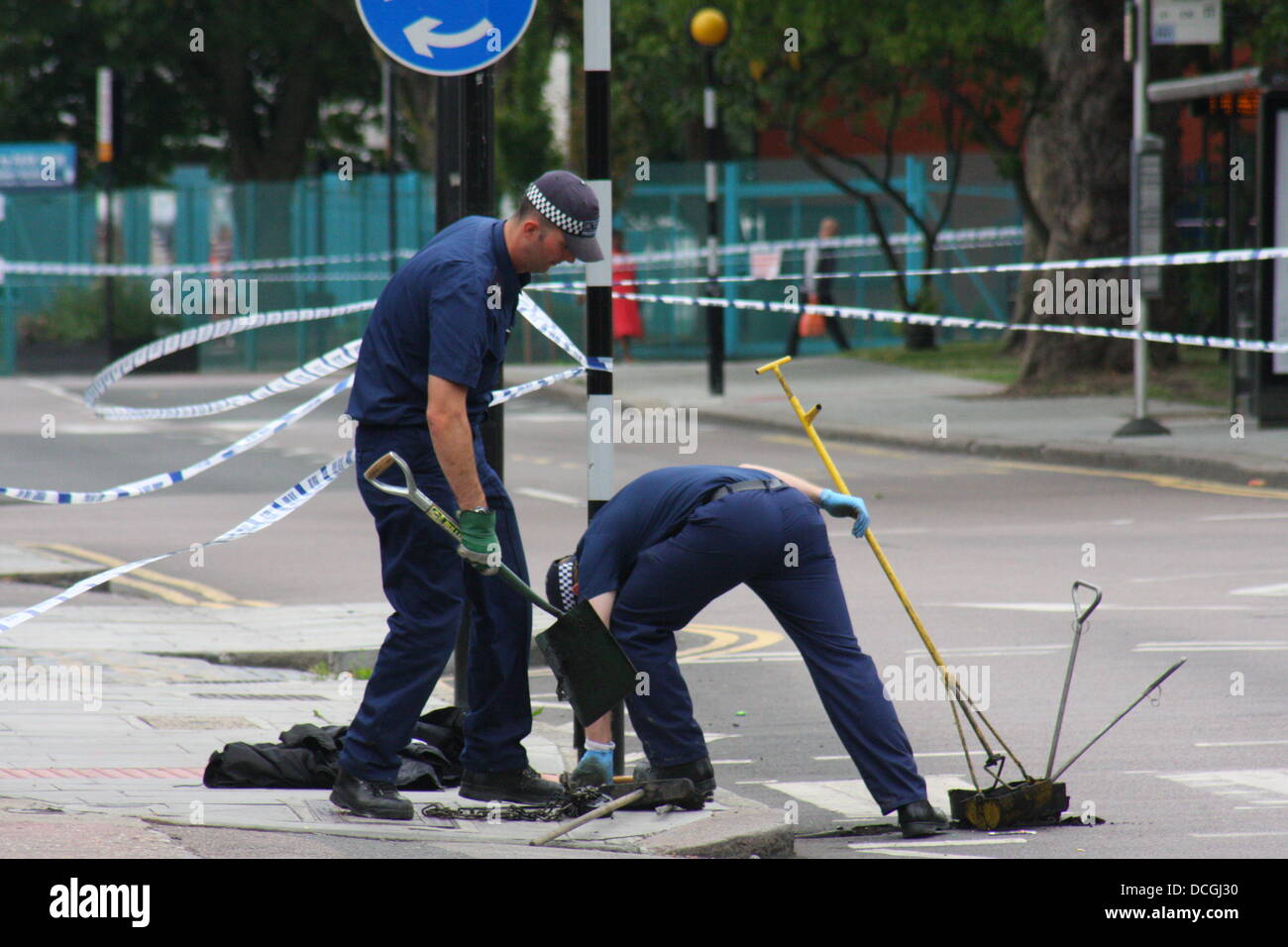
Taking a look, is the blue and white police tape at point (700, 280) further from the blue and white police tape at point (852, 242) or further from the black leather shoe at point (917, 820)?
the black leather shoe at point (917, 820)

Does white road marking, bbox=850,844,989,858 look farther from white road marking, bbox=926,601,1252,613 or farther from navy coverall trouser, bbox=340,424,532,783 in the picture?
white road marking, bbox=926,601,1252,613

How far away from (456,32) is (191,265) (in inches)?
1069

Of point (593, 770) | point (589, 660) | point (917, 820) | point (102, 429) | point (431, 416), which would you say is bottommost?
point (102, 429)

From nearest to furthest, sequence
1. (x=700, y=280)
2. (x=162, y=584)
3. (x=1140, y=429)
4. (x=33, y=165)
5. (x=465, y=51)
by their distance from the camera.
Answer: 1. (x=465, y=51)
2. (x=162, y=584)
3. (x=1140, y=429)
4. (x=700, y=280)
5. (x=33, y=165)

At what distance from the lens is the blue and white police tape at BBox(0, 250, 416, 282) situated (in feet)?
109

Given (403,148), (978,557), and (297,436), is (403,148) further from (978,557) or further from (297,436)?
(978,557)

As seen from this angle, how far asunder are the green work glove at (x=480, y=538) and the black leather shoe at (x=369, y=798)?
738 mm

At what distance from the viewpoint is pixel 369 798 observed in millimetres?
6191

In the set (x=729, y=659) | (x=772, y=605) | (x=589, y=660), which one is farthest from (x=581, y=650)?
(x=729, y=659)

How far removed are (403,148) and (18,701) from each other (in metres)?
38.6

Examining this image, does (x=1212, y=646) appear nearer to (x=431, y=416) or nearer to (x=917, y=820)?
(x=917, y=820)
